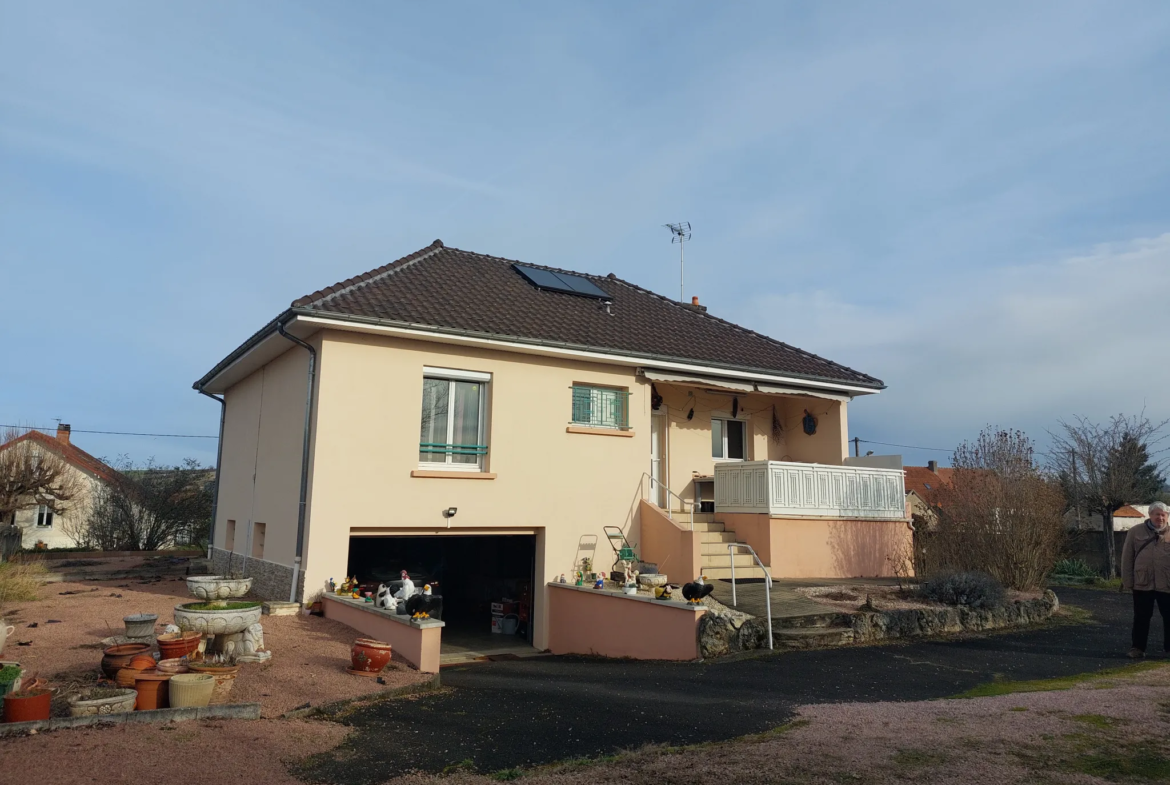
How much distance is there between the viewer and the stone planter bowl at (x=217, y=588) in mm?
8773

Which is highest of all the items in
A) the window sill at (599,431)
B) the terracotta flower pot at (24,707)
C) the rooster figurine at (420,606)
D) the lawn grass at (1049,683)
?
the window sill at (599,431)

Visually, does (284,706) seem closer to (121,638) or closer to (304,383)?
(121,638)

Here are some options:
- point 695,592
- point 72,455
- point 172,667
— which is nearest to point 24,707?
point 172,667

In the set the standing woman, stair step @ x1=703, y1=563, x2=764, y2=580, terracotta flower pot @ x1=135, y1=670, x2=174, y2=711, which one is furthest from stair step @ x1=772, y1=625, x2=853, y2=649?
terracotta flower pot @ x1=135, y1=670, x2=174, y2=711

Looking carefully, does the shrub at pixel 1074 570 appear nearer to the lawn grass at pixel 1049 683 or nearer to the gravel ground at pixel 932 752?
the lawn grass at pixel 1049 683

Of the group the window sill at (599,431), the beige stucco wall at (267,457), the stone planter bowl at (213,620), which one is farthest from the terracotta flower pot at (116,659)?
the window sill at (599,431)

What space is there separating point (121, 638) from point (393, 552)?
27.1 ft

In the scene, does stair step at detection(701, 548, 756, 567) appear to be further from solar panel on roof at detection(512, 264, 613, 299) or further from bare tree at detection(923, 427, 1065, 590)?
solar panel on roof at detection(512, 264, 613, 299)

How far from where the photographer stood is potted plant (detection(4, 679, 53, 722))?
571 centimetres

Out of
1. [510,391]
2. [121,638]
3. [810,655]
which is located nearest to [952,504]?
[810,655]

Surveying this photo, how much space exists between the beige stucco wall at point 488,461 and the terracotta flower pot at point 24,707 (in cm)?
573

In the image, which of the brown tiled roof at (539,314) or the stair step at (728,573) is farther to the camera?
the stair step at (728,573)

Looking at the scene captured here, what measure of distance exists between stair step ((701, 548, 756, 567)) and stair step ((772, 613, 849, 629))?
3.16 m

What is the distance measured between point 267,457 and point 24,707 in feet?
29.6
